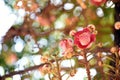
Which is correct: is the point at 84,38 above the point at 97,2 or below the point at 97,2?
below

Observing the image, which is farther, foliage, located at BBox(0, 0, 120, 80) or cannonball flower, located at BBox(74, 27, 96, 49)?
foliage, located at BBox(0, 0, 120, 80)

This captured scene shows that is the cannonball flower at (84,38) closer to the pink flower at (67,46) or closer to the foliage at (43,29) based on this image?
the pink flower at (67,46)

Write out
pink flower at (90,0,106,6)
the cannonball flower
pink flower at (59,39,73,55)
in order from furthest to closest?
1. pink flower at (90,0,106,6)
2. pink flower at (59,39,73,55)
3. the cannonball flower

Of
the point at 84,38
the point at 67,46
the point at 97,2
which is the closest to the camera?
the point at 84,38

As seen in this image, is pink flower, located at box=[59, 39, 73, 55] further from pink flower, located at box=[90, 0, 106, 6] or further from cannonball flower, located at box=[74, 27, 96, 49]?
pink flower, located at box=[90, 0, 106, 6]

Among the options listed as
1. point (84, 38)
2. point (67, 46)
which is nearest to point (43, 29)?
point (67, 46)

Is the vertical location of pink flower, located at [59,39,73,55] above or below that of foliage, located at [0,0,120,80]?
below

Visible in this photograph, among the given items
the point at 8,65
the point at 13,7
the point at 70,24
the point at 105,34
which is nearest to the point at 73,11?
the point at 70,24

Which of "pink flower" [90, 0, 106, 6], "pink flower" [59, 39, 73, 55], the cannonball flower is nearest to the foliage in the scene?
"pink flower" [90, 0, 106, 6]

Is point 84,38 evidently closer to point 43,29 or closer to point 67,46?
point 67,46
